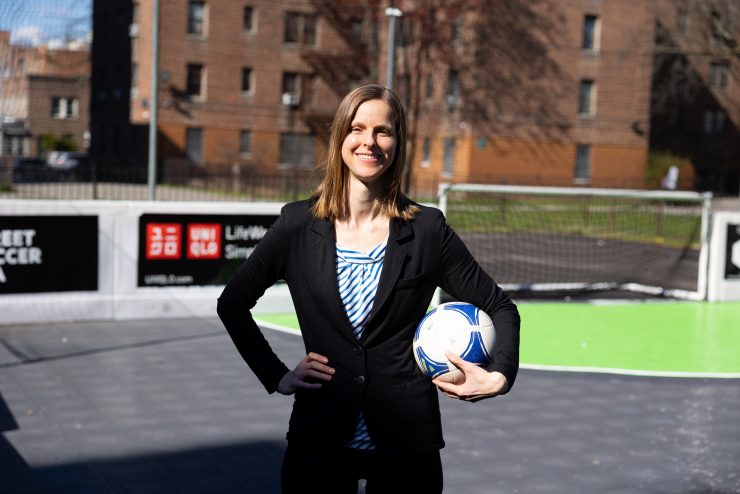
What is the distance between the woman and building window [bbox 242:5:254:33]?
4611 centimetres

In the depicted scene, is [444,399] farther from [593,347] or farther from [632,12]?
[632,12]

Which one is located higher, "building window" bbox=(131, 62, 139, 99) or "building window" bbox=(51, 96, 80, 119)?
"building window" bbox=(131, 62, 139, 99)

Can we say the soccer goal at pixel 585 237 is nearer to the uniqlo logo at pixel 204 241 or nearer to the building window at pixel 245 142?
the uniqlo logo at pixel 204 241

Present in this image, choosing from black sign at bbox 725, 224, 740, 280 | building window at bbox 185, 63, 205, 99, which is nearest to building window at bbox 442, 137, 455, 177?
building window at bbox 185, 63, 205, 99

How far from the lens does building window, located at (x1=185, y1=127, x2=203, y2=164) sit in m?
48.2

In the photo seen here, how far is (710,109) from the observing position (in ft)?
188

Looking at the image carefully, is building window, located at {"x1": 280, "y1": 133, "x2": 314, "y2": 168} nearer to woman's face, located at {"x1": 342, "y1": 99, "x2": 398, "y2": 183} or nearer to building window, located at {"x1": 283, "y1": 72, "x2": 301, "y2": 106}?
→ building window, located at {"x1": 283, "y1": 72, "x2": 301, "y2": 106}

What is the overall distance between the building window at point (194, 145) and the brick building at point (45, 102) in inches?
243

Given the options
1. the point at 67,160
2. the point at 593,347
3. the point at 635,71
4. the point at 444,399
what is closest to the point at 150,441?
the point at 444,399

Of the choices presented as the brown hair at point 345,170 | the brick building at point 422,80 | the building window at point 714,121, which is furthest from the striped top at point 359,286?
the building window at point 714,121

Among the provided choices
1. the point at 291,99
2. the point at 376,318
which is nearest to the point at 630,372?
the point at 376,318

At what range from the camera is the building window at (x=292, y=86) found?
162 feet

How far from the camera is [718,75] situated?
57.0m

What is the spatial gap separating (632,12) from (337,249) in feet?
158
